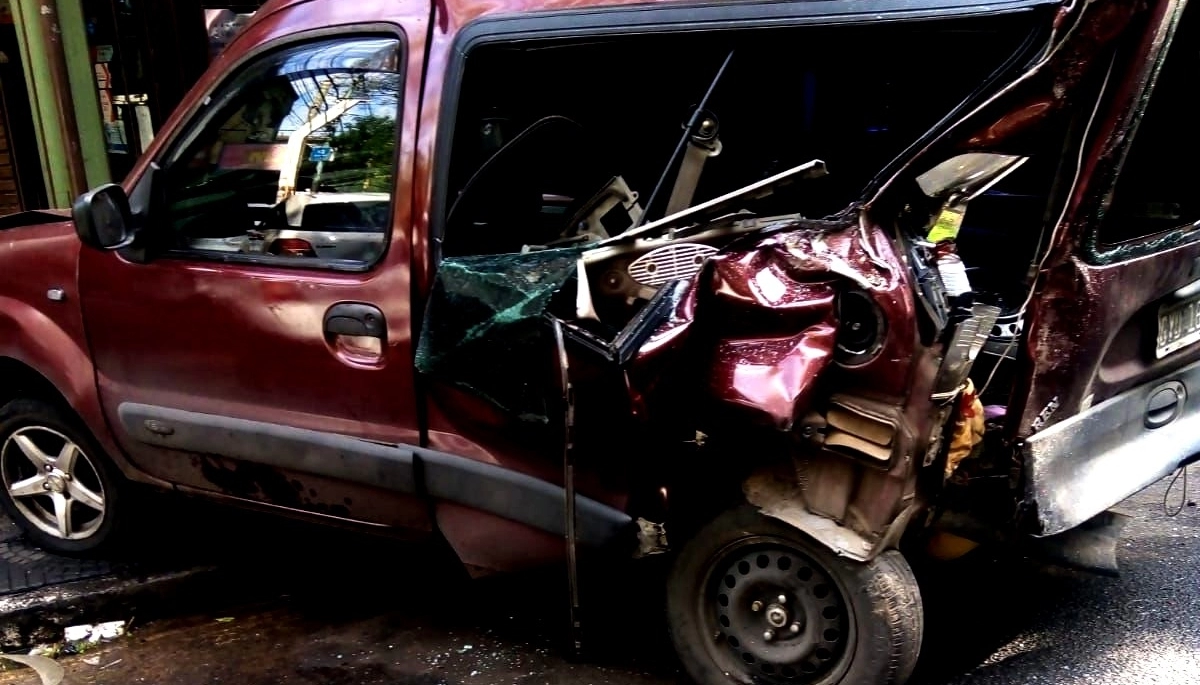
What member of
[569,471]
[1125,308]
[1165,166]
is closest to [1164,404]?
[1125,308]

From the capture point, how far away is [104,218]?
3090 mm

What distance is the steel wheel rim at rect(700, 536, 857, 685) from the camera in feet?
8.45

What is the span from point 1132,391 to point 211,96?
293 cm

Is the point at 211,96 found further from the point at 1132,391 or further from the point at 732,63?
the point at 1132,391

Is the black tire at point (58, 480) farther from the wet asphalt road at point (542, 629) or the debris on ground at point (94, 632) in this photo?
the wet asphalt road at point (542, 629)

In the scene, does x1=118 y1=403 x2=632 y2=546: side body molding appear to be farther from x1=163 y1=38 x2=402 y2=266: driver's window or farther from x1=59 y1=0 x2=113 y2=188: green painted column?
x1=59 y1=0 x2=113 y2=188: green painted column

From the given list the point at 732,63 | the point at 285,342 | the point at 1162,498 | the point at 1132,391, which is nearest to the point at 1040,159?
the point at 1132,391

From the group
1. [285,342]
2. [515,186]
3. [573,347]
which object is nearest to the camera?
Result: [573,347]

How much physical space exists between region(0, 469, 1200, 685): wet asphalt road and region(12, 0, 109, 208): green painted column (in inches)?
121

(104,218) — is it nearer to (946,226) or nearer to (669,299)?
(669,299)

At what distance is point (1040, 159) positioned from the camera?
3.50 metres

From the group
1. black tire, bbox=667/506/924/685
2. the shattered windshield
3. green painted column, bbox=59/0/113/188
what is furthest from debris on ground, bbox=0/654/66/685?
green painted column, bbox=59/0/113/188

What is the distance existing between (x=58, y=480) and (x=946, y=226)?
3297 mm

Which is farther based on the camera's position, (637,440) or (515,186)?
(515,186)
